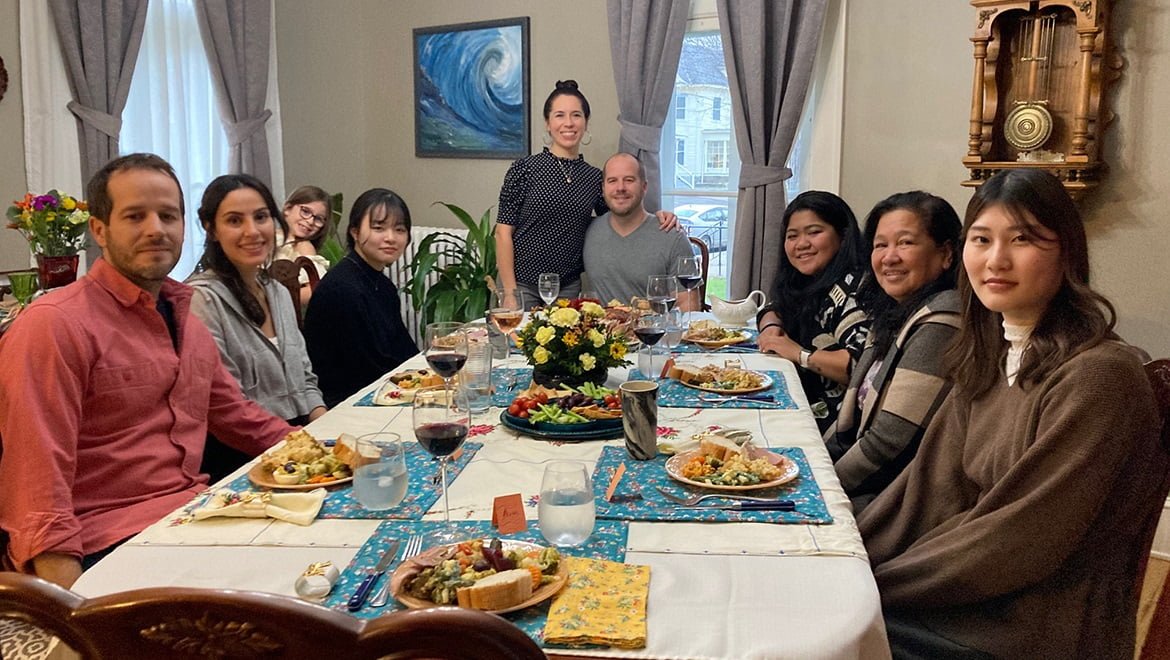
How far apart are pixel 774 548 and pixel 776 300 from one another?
1.76m

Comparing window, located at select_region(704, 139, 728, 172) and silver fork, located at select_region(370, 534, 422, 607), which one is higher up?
window, located at select_region(704, 139, 728, 172)

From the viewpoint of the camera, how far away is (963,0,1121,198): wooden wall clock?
2.88 meters

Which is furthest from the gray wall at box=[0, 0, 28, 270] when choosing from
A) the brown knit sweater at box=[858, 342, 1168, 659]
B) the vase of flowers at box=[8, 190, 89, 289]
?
the brown knit sweater at box=[858, 342, 1168, 659]

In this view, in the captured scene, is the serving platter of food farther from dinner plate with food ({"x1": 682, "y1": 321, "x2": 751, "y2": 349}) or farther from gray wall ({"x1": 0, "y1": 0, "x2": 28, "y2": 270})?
gray wall ({"x1": 0, "y1": 0, "x2": 28, "y2": 270})

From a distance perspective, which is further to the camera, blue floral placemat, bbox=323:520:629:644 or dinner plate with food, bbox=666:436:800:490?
dinner plate with food, bbox=666:436:800:490

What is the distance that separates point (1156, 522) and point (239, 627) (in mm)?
1307

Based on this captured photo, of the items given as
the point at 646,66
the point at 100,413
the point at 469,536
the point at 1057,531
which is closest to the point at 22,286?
the point at 100,413

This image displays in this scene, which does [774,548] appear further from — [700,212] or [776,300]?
[700,212]

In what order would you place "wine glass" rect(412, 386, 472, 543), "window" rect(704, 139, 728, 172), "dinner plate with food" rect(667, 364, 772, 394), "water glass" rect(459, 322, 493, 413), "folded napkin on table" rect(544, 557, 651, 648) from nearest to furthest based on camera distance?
"folded napkin on table" rect(544, 557, 651, 648) → "wine glass" rect(412, 386, 472, 543) → "water glass" rect(459, 322, 493, 413) → "dinner plate with food" rect(667, 364, 772, 394) → "window" rect(704, 139, 728, 172)

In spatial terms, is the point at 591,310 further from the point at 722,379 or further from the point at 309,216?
the point at 309,216

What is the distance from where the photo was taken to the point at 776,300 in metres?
2.95

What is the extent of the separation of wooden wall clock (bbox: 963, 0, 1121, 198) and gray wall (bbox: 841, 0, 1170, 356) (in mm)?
91

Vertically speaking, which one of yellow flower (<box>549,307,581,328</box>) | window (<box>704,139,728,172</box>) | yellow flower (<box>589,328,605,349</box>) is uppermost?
window (<box>704,139,728,172</box>)

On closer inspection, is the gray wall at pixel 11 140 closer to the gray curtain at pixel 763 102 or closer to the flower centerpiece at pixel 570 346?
the flower centerpiece at pixel 570 346
